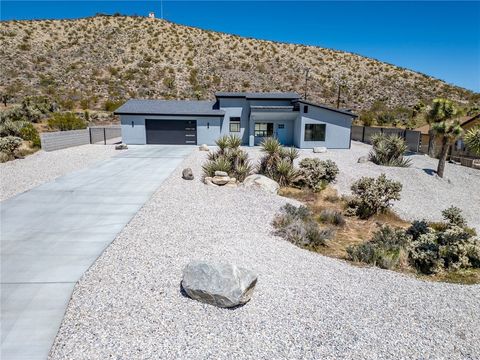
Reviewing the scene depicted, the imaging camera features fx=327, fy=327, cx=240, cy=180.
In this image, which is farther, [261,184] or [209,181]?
[209,181]

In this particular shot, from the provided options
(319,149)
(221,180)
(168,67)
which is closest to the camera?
(221,180)

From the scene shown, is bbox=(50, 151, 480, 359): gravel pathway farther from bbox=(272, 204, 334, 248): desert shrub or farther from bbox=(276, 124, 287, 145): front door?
bbox=(276, 124, 287, 145): front door

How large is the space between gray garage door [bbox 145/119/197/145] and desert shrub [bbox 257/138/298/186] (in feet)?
49.5

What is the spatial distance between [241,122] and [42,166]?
18013 mm

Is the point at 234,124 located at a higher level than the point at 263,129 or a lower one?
higher

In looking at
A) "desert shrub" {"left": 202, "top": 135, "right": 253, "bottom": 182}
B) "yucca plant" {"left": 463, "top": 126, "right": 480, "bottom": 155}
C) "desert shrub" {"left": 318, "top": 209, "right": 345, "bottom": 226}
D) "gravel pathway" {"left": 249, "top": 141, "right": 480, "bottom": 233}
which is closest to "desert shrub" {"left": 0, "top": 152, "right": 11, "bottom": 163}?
"desert shrub" {"left": 202, "top": 135, "right": 253, "bottom": 182}

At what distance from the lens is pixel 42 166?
60.6 ft

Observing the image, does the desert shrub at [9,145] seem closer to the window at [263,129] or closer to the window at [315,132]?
the window at [263,129]

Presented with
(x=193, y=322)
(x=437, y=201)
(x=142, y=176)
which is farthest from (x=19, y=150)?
(x=437, y=201)

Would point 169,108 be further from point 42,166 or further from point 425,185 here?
point 425,185

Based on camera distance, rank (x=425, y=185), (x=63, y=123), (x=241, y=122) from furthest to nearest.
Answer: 1. (x=63, y=123)
2. (x=241, y=122)
3. (x=425, y=185)

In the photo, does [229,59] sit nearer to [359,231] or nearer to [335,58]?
[335,58]

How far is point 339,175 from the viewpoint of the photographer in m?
19.2

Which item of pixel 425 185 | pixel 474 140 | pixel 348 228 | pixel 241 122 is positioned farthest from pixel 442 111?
pixel 348 228
